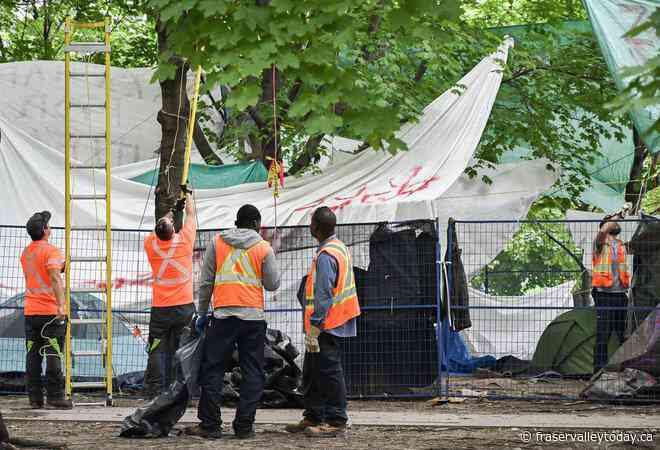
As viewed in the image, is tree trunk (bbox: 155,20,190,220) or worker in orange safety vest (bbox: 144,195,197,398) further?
tree trunk (bbox: 155,20,190,220)

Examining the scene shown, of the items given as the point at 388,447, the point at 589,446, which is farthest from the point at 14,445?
the point at 589,446

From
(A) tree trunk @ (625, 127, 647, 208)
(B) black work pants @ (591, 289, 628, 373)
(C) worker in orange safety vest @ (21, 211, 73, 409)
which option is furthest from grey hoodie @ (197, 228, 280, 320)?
(A) tree trunk @ (625, 127, 647, 208)

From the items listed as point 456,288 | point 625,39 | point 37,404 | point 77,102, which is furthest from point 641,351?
point 77,102

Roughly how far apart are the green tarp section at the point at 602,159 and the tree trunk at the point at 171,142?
277 inches

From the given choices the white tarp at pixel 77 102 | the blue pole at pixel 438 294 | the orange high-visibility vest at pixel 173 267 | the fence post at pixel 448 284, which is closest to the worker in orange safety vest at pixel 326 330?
the orange high-visibility vest at pixel 173 267

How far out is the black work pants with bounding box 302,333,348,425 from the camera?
361 inches

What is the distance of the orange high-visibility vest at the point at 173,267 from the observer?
11.4 meters

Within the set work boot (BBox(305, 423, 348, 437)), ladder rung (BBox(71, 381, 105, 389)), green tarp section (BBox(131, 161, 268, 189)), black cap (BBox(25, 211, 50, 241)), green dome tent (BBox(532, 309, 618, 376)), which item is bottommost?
work boot (BBox(305, 423, 348, 437))

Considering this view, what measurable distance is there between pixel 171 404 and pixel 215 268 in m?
1.16

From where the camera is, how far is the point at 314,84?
7.04 metres

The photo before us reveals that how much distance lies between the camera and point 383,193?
563 inches

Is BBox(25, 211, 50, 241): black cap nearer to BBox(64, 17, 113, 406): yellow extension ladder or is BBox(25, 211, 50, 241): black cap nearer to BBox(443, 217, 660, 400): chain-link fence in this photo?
BBox(64, 17, 113, 406): yellow extension ladder

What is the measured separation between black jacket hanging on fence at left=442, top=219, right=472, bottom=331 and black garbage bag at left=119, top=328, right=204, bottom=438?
3.77 m

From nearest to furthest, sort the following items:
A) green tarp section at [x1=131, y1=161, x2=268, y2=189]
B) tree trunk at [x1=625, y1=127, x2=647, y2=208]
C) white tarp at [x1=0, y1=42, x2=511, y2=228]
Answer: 1. white tarp at [x1=0, y1=42, x2=511, y2=228]
2. green tarp section at [x1=131, y1=161, x2=268, y2=189]
3. tree trunk at [x1=625, y1=127, x2=647, y2=208]
